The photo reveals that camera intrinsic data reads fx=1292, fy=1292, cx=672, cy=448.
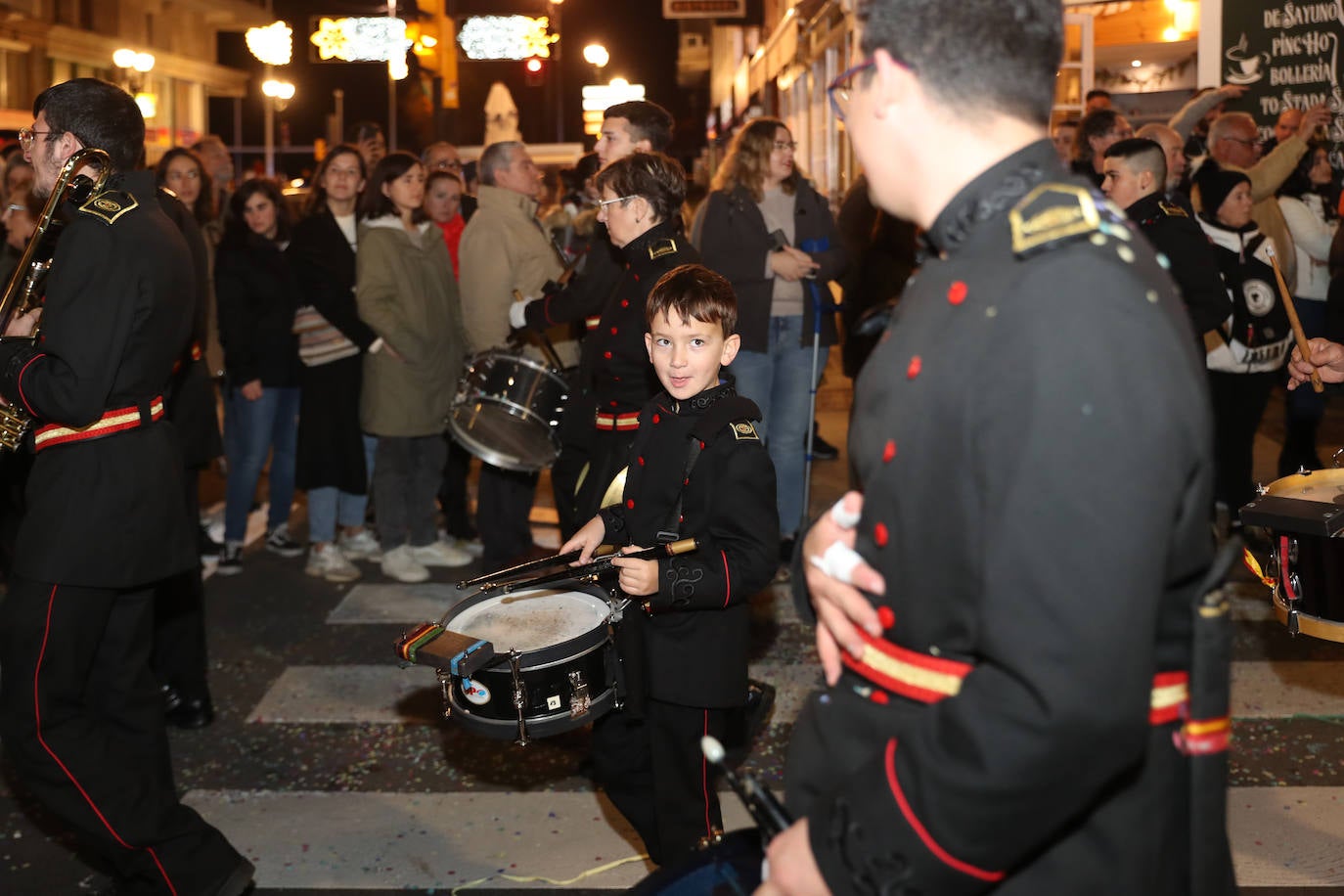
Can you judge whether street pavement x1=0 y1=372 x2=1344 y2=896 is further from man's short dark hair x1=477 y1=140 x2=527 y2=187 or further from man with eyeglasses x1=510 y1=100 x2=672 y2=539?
man's short dark hair x1=477 y1=140 x2=527 y2=187

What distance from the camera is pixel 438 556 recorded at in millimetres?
7473

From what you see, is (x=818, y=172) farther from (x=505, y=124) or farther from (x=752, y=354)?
(x=752, y=354)

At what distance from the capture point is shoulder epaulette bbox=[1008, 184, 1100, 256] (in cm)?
148

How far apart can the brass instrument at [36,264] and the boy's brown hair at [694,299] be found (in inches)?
62.1

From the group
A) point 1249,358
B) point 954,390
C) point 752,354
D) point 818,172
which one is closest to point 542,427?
point 752,354

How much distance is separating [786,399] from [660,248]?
2696mm

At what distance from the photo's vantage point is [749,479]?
3.31 metres

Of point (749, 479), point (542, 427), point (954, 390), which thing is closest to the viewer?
point (954, 390)

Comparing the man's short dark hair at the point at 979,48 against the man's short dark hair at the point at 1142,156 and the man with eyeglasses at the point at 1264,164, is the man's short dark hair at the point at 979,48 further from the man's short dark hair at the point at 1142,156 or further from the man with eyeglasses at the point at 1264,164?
the man with eyeglasses at the point at 1264,164

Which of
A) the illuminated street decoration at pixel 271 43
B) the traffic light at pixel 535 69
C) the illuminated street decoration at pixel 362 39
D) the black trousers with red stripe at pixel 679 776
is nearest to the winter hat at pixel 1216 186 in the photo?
the black trousers with red stripe at pixel 679 776

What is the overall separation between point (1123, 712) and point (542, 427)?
16.3 feet

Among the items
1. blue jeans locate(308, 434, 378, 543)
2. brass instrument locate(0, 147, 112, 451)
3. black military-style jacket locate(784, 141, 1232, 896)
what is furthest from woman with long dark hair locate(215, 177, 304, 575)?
black military-style jacket locate(784, 141, 1232, 896)

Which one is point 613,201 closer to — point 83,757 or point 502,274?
point 502,274

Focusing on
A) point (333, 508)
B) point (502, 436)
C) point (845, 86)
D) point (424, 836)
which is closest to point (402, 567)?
point (333, 508)
